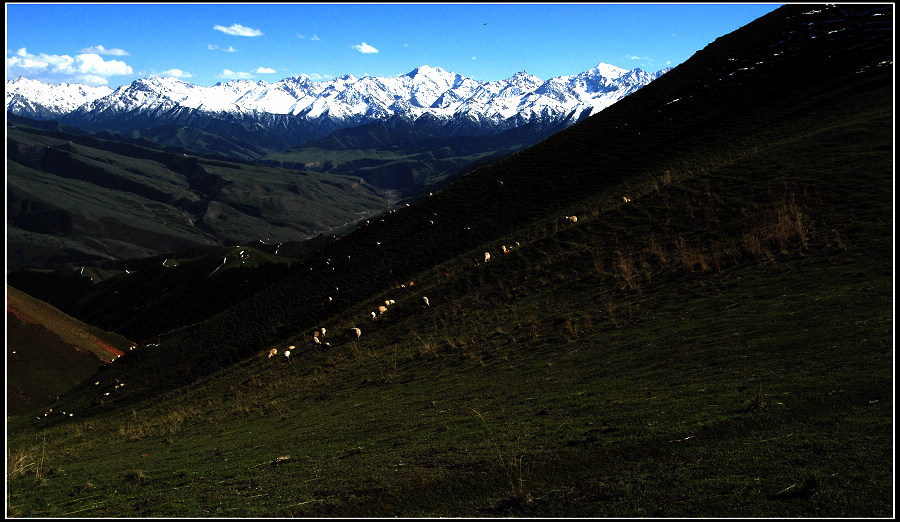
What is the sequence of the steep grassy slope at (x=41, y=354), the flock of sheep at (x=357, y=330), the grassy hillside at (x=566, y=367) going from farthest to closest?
1. the steep grassy slope at (x=41, y=354)
2. the flock of sheep at (x=357, y=330)
3. the grassy hillside at (x=566, y=367)

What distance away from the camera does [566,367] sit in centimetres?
1468

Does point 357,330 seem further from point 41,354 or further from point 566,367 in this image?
point 41,354

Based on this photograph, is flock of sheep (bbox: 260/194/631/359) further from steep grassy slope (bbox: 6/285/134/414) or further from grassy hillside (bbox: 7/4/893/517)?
steep grassy slope (bbox: 6/285/134/414)

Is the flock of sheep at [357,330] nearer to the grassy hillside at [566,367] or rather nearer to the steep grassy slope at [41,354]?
the grassy hillside at [566,367]

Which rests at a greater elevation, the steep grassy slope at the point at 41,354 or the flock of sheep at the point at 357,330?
the flock of sheep at the point at 357,330

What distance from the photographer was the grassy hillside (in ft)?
26.8

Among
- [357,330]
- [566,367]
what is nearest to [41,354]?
[357,330]

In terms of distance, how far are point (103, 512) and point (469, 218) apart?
33572 millimetres

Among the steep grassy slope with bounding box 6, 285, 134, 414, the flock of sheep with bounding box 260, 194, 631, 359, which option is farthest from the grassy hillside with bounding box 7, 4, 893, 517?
the steep grassy slope with bounding box 6, 285, 134, 414

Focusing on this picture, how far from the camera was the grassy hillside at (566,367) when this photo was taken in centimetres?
816

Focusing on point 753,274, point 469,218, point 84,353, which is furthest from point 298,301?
point 84,353

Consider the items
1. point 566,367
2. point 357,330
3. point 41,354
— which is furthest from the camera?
point 41,354

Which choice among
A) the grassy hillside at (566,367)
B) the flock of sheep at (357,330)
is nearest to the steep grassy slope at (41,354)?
the grassy hillside at (566,367)

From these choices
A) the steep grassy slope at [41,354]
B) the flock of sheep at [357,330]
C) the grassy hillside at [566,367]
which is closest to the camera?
the grassy hillside at [566,367]
